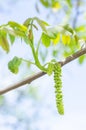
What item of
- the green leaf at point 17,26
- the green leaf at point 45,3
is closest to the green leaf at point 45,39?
the green leaf at point 17,26

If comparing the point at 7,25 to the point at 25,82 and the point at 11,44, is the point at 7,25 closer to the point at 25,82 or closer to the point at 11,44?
the point at 11,44

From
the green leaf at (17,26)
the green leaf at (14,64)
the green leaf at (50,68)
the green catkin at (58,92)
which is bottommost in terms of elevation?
the green catkin at (58,92)

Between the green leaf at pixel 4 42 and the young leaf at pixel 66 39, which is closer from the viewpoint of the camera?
the green leaf at pixel 4 42

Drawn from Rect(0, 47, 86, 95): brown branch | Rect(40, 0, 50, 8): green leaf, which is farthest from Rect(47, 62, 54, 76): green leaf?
Rect(40, 0, 50, 8): green leaf

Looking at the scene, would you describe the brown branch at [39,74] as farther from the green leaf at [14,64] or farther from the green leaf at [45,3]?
the green leaf at [45,3]

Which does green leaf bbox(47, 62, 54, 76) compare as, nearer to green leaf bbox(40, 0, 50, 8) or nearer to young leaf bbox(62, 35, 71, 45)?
young leaf bbox(62, 35, 71, 45)

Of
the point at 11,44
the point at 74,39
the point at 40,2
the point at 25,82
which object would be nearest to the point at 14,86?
the point at 25,82

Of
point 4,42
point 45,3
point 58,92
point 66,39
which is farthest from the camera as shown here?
point 45,3

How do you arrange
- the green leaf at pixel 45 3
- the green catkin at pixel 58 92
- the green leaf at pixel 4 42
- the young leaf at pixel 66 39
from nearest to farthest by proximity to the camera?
the green catkin at pixel 58 92
the green leaf at pixel 4 42
the young leaf at pixel 66 39
the green leaf at pixel 45 3

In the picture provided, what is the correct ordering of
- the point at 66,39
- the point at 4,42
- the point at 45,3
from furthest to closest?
the point at 45,3 → the point at 66,39 → the point at 4,42

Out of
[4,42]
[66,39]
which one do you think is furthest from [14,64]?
[66,39]

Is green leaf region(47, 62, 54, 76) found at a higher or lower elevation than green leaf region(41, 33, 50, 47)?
lower

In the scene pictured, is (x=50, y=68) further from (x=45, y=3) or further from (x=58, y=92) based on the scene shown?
(x=45, y=3)

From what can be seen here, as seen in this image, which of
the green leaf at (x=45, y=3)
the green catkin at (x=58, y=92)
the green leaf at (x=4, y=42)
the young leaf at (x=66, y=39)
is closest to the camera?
the green catkin at (x=58, y=92)
